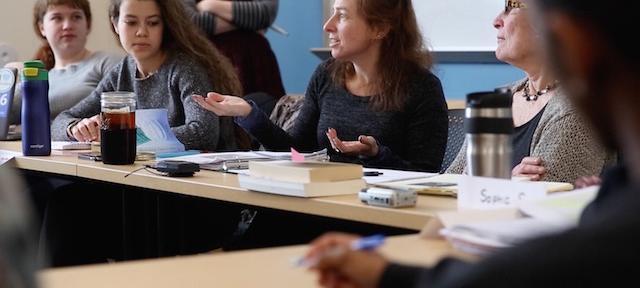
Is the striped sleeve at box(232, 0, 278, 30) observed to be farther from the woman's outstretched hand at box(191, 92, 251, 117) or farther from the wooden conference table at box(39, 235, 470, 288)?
the wooden conference table at box(39, 235, 470, 288)

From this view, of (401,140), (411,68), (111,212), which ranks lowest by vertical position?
(111,212)

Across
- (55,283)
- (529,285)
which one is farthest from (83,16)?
(529,285)

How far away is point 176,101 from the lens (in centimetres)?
332

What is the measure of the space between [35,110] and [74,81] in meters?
Result: 1.08

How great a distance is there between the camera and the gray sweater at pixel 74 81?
3.88 meters

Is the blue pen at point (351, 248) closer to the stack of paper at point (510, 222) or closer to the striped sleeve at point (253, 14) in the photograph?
the stack of paper at point (510, 222)

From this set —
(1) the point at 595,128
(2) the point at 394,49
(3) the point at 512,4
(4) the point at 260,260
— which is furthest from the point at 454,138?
(1) the point at 595,128

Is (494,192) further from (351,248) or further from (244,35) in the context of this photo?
(244,35)

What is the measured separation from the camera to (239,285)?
1.22 m

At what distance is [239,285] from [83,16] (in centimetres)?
311

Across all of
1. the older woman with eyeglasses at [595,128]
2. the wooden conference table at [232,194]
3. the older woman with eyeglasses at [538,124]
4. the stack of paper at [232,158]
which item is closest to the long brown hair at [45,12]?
the wooden conference table at [232,194]

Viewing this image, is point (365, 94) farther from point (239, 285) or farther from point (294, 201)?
point (239, 285)

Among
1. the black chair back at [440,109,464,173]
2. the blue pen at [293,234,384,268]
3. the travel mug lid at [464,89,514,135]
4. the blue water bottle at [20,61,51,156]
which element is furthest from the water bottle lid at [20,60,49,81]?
the blue pen at [293,234,384,268]

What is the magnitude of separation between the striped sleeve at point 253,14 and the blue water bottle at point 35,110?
1.78 metres
